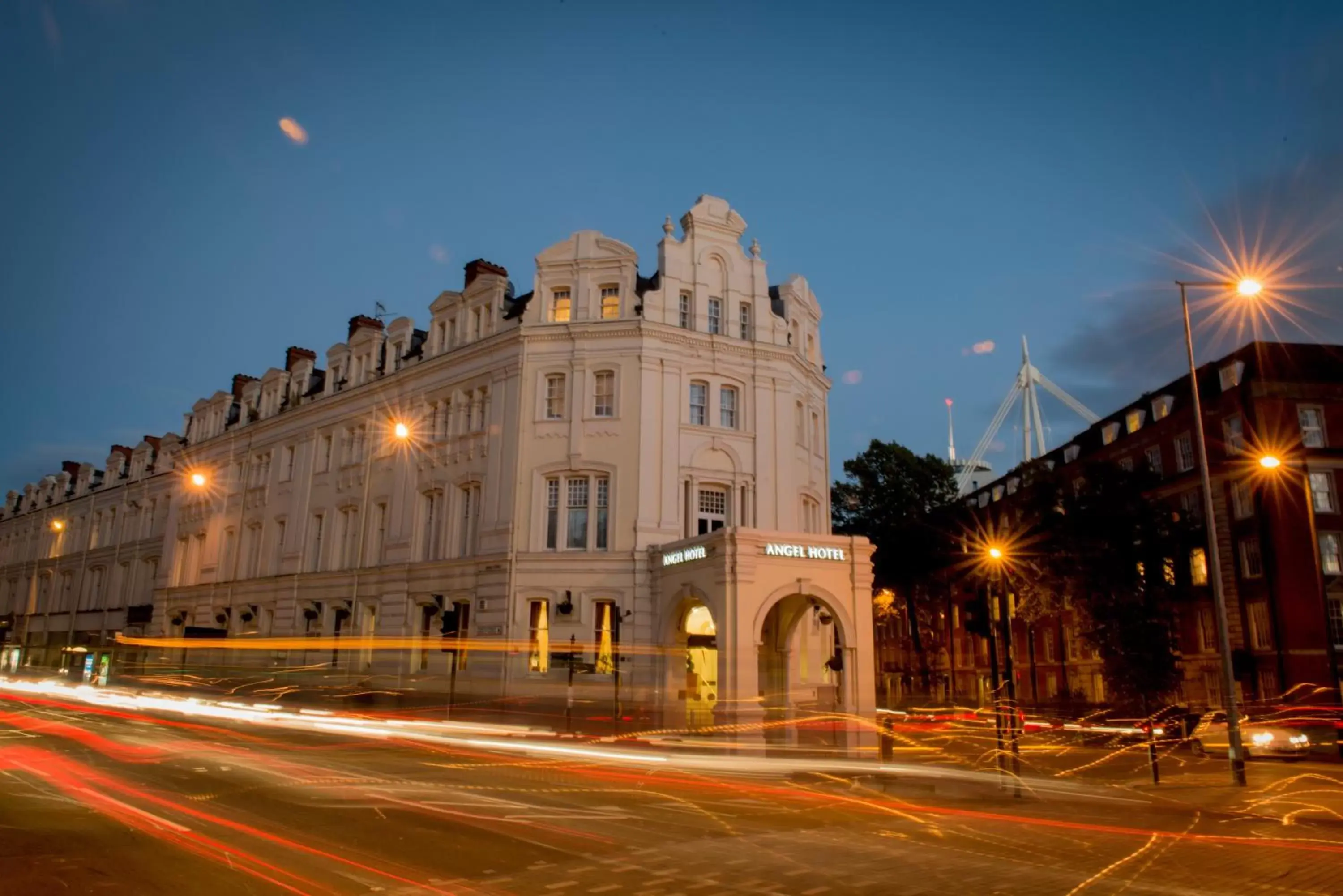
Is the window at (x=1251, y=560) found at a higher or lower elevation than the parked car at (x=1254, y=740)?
higher

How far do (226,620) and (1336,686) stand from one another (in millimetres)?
52738

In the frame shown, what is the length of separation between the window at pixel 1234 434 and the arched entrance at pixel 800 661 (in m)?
21.7

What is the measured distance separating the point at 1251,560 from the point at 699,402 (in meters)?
27.3

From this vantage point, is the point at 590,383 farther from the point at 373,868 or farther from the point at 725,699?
the point at 373,868

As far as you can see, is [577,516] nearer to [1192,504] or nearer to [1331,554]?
[1192,504]

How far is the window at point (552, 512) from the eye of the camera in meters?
34.6

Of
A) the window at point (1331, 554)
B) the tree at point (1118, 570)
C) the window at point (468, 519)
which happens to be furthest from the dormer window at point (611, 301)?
the window at point (1331, 554)

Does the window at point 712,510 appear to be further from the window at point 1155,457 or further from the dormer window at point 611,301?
the window at point 1155,457

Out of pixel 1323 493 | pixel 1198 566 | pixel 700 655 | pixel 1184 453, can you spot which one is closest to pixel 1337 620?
pixel 1323 493

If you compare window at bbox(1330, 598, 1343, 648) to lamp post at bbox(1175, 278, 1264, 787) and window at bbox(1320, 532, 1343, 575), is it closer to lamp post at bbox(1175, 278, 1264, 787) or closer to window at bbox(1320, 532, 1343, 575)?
window at bbox(1320, 532, 1343, 575)

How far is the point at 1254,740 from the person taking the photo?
74.9 ft

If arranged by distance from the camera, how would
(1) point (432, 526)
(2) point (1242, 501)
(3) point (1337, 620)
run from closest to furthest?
(3) point (1337, 620)
(1) point (432, 526)
(2) point (1242, 501)

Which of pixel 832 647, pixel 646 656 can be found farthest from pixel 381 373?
pixel 832 647

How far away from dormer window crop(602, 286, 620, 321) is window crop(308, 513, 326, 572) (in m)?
19.7
